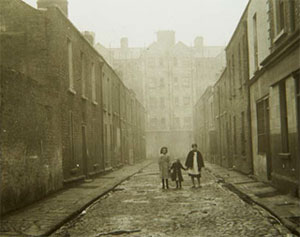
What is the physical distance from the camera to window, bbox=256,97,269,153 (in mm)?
16484

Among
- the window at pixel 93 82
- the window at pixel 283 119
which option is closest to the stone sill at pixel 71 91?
the window at pixel 93 82

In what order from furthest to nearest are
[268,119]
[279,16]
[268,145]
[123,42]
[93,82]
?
[123,42] < [93,82] < [268,119] < [268,145] < [279,16]

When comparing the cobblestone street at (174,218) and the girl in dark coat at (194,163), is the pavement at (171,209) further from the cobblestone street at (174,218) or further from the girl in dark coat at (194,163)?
the girl in dark coat at (194,163)

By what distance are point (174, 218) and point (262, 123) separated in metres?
9.17

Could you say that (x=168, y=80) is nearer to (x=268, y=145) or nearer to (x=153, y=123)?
(x=153, y=123)

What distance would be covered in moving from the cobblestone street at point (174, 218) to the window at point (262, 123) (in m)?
3.85

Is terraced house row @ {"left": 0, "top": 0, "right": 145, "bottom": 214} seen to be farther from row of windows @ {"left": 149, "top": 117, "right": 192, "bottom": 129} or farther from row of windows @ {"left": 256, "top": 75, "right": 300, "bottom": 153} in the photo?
row of windows @ {"left": 149, "top": 117, "right": 192, "bottom": 129}

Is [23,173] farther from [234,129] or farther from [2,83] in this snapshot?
[234,129]

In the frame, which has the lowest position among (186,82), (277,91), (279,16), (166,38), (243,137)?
(243,137)

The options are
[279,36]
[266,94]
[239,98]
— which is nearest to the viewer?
[279,36]

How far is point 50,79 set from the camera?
15781 mm

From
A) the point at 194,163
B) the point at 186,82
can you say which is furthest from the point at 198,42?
the point at 194,163

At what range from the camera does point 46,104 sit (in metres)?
13.7

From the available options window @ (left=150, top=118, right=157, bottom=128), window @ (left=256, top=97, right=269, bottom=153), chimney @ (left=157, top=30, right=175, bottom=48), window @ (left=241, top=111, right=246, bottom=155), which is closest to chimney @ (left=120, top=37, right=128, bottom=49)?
chimney @ (left=157, top=30, right=175, bottom=48)
